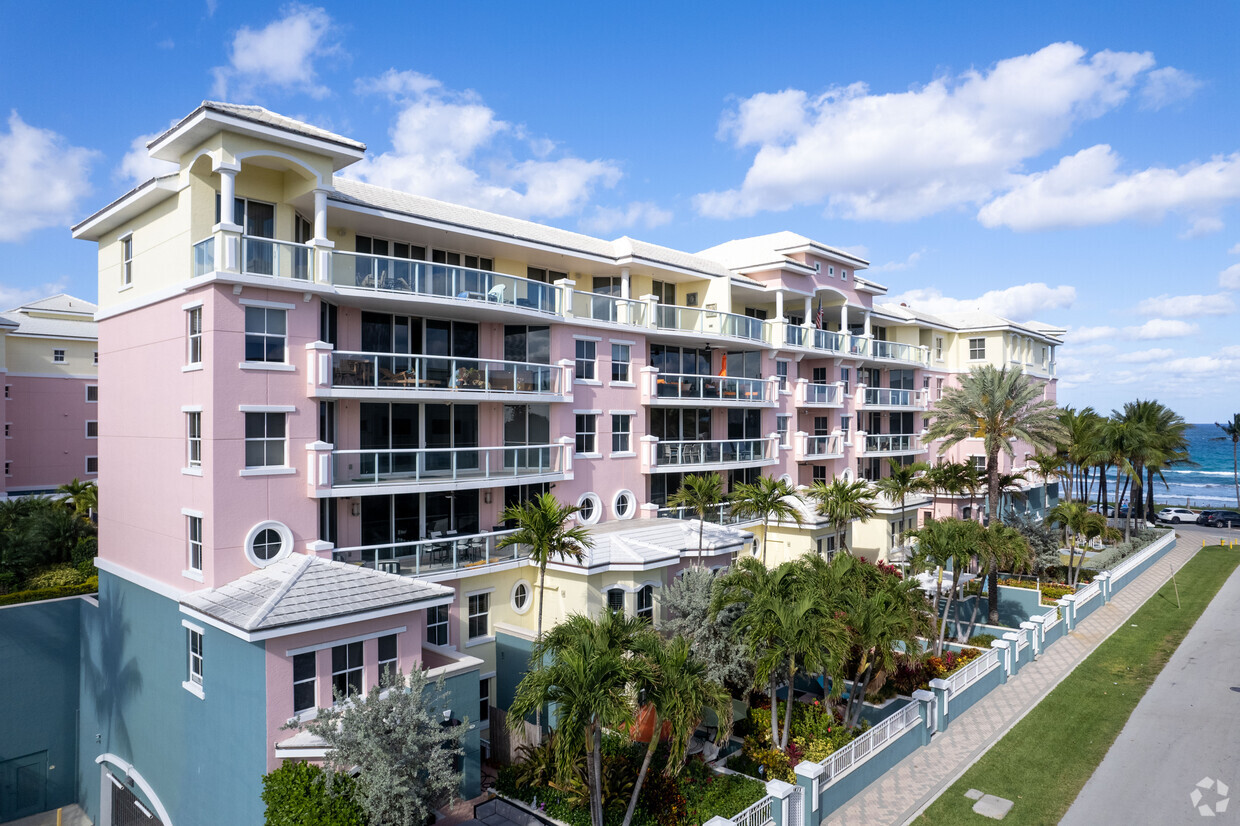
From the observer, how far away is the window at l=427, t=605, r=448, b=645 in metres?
20.3

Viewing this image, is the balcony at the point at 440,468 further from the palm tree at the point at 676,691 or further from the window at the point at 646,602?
the palm tree at the point at 676,691

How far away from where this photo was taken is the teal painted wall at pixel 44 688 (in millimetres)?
22531

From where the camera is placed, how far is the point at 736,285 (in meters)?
32.5

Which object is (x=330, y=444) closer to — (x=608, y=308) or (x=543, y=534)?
(x=543, y=534)

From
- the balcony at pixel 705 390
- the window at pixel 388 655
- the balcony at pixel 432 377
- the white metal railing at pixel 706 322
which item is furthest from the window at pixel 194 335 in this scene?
the white metal railing at pixel 706 322

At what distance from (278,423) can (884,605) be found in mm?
15788

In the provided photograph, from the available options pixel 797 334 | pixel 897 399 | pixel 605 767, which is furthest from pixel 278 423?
pixel 897 399

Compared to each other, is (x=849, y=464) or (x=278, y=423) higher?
(x=278, y=423)

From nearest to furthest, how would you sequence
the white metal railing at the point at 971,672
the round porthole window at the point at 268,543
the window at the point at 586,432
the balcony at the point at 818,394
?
1. the round porthole window at the point at 268,543
2. the white metal railing at the point at 971,672
3. the window at the point at 586,432
4. the balcony at the point at 818,394

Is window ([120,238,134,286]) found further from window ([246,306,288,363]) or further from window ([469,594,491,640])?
window ([469,594,491,640])

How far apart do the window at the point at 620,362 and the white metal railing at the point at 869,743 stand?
1396 cm

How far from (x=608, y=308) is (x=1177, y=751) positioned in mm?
20628

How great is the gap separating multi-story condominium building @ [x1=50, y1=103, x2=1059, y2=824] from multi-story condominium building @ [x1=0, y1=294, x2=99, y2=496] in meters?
20.3

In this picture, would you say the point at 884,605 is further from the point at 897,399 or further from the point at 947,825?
the point at 897,399
